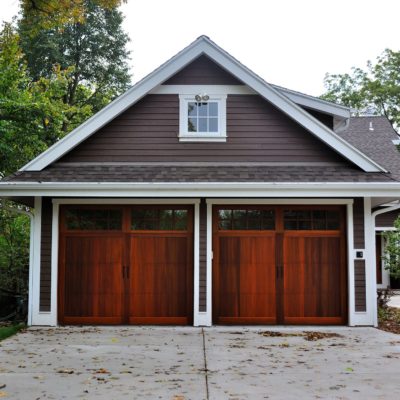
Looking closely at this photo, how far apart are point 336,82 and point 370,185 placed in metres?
27.3

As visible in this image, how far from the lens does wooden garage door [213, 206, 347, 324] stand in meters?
11.6

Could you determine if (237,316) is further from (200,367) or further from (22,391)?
(22,391)

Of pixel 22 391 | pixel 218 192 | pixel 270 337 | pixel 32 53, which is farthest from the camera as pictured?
pixel 32 53

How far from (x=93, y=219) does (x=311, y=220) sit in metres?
4.19

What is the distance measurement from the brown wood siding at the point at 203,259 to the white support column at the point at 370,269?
303 cm

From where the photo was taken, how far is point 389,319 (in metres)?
12.9

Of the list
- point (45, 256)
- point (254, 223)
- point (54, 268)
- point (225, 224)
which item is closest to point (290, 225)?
point (254, 223)

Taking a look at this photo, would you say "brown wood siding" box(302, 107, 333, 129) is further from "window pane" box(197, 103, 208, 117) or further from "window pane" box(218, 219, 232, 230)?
"window pane" box(218, 219, 232, 230)

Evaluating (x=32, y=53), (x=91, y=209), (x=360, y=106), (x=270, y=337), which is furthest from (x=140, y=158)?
(x=360, y=106)

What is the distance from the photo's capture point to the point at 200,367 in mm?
7559

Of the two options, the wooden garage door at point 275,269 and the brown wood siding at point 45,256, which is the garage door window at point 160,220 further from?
the brown wood siding at point 45,256

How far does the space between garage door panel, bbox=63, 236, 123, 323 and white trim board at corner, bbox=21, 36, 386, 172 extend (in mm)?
1771

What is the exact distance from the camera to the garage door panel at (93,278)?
11.6 metres

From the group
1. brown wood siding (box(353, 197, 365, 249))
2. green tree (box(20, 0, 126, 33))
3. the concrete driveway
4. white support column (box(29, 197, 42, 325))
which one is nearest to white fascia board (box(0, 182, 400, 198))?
brown wood siding (box(353, 197, 365, 249))
